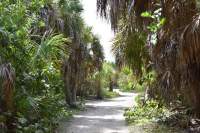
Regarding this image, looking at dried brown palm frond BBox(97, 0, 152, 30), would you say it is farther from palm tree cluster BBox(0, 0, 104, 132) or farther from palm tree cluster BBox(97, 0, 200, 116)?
palm tree cluster BBox(0, 0, 104, 132)

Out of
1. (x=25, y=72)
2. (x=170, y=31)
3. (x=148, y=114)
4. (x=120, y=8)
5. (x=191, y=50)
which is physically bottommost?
(x=148, y=114)

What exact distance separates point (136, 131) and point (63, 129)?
7.79 ft

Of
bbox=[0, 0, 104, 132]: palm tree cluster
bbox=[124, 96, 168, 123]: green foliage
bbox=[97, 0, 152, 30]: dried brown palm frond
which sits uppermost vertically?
bbox=[97, 0, 152, 30]: dried brown palm frond

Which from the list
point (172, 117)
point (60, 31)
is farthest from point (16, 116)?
point (60, 31)

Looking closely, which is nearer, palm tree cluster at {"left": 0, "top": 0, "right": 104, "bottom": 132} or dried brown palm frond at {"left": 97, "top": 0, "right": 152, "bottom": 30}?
dried brown palm frond at {"left": 97, "top": 0, "right": 152, "bottom": 30}

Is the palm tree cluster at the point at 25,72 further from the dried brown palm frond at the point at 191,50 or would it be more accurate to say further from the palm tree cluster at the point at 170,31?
the dried brown palm frond at the point at 191,50

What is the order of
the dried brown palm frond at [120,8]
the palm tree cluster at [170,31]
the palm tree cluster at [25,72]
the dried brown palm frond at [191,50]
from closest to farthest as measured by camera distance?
the dried brown palm frond at [191,50] < the palm tree cluster at [170,31] < the dried brown palm frond at [120,8] < the palm tree cluster at [25,72]

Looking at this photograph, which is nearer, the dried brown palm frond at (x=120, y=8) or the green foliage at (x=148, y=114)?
the dried brown palm frond at (x=120, y=8)


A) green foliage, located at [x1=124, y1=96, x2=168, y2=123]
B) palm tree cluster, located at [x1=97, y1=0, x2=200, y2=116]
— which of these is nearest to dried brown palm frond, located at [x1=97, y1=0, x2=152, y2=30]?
palm tree cluster, located at [x1=97, y1=0, x2=200, y2=116]

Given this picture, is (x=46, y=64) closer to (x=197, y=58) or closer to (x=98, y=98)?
(x=197, y=58)

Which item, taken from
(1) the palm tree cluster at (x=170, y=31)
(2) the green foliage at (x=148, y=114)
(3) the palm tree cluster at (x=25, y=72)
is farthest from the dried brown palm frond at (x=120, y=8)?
(2) the green foliage at (x=148, y=114)

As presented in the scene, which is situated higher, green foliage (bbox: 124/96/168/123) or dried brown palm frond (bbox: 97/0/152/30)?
dried brown palm frond (bbox: 97/0/152/30)

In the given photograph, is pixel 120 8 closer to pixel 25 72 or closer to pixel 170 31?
pixel 170 31

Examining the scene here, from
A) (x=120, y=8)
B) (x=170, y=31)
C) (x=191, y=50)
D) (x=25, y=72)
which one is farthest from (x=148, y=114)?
(x=191, y=50)
